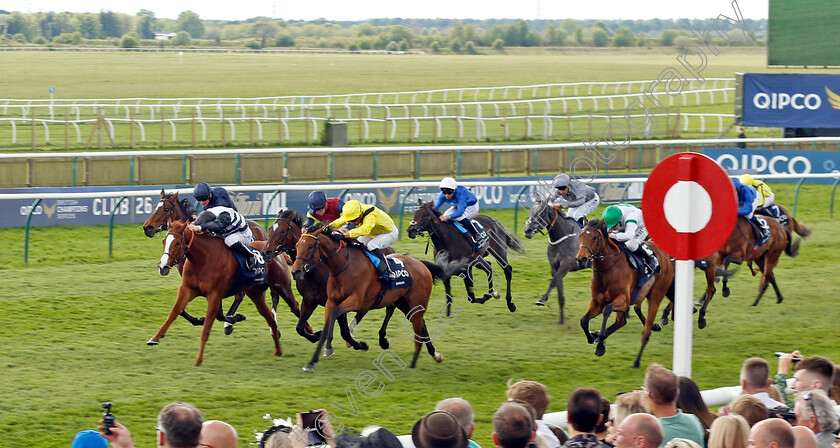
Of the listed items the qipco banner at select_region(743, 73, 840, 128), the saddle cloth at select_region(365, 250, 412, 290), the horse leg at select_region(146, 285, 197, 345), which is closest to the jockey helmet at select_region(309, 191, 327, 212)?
the saddle cloth at select_region(365, 250, 412, 290)

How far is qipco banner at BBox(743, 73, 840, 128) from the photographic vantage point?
897 inches

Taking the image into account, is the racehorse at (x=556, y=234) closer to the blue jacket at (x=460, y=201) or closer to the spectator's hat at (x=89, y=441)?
the blue jacket at (x=460, y=201)

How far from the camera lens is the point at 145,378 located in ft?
24.7

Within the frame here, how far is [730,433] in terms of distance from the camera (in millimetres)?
3422

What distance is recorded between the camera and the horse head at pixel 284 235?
806 centimetres

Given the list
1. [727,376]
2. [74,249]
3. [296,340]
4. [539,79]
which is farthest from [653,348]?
[539,79]

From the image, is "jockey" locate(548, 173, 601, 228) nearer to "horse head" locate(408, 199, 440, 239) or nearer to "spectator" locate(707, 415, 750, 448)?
"horse head" locate(408, 199, 440, 239)

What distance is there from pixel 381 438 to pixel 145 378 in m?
4.62

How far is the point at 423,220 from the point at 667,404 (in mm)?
6111

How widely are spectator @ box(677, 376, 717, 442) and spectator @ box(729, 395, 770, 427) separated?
25 cm

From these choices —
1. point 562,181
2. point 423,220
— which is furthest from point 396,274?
point 562,181

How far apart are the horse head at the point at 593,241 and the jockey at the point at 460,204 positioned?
1861 mm

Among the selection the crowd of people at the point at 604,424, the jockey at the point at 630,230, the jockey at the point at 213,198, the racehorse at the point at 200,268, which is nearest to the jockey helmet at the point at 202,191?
the jockey at the point at 213,198

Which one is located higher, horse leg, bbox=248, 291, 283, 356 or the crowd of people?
the crowd of people
